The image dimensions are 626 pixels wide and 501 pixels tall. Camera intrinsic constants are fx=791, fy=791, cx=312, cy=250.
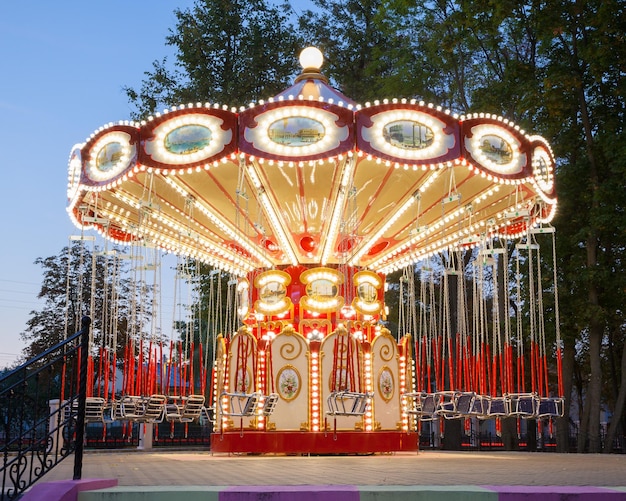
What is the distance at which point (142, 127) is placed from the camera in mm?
11734

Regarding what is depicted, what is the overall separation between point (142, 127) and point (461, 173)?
5.01 metres

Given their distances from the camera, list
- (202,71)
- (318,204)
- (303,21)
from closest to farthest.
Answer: (318,204)
(202,71)
(303,21)

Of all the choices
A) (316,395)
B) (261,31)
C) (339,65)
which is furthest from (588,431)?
(261,31)

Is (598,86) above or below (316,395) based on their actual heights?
above

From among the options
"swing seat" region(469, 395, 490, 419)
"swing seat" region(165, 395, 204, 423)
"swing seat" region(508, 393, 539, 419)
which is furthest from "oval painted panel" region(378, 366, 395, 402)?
"swing seat" region(165, 395, 204, 423)

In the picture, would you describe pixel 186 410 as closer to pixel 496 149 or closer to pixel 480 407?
pixel 480 407

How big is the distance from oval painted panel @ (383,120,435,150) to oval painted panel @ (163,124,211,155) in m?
2.62

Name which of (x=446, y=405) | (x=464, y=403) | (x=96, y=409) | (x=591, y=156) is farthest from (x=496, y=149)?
(x=591, y=156)

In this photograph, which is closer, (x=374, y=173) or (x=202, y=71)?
(x=374, y=173)

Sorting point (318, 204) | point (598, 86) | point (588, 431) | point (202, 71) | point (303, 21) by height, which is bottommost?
point (588, 431)

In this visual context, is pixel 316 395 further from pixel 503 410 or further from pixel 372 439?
pixel 503 410

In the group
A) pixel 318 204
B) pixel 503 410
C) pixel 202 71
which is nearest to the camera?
pixel 503 410

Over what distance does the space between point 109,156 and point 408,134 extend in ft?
15.2

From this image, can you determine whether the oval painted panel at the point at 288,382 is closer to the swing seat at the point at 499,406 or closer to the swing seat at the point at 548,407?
the swing seat at the point at 499,406
